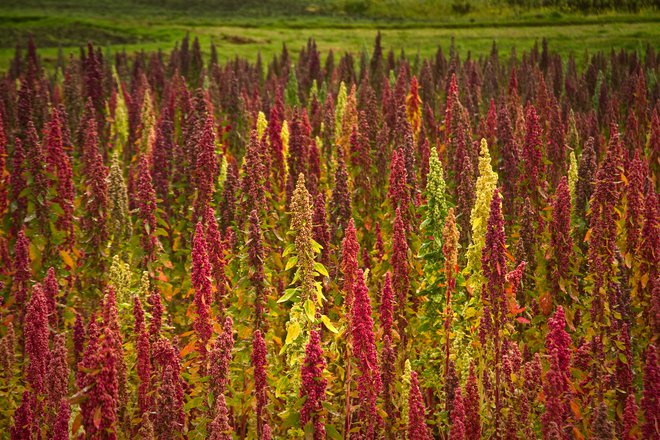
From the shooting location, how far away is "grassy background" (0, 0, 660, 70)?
4269cm

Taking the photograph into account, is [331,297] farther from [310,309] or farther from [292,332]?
[292,332]

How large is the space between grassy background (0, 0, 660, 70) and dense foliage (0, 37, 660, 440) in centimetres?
2696

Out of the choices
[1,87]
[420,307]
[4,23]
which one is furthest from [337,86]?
[4,23]

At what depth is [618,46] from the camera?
39688 millimetres

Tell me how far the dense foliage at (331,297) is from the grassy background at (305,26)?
26964 mm

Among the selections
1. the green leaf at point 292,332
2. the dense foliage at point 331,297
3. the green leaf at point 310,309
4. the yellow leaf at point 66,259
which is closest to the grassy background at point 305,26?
the dense foliage at point 331,297

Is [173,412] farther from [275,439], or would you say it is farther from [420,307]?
[420,307]

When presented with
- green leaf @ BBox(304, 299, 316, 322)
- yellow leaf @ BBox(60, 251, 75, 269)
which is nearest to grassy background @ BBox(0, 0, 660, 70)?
yellow leaf @ BBox(60, 251, 75, 269)

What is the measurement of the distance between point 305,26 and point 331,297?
45917 millimetres

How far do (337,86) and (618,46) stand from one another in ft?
71.9

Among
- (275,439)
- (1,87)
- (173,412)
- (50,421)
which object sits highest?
(1,87)

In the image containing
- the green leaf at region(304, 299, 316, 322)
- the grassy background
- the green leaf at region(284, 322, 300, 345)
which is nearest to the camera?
the green leaf at region(284, 322, 300, 345)

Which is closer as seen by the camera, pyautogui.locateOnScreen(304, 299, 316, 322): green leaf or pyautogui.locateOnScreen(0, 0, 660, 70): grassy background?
pyautogui.locateOnScreen(304, 299, 316, 322): green leaf

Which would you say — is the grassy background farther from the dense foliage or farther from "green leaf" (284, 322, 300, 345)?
"green leaf" (284, 322, 300, 345)
